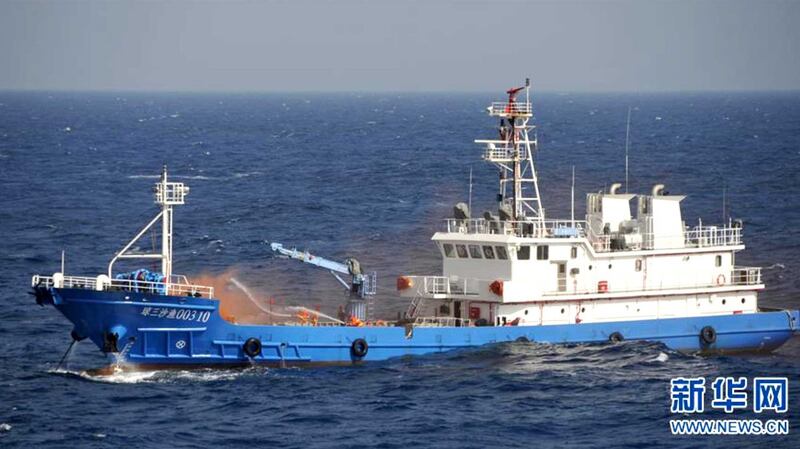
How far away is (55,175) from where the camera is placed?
10812cm

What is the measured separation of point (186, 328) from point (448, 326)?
8.09 m

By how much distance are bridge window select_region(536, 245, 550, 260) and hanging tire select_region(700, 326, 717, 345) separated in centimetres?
569

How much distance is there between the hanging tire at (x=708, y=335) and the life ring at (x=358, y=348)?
1095cm

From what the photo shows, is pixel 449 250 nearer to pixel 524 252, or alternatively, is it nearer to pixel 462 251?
pixel 462 251

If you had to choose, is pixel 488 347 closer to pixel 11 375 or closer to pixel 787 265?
pixel 11 375

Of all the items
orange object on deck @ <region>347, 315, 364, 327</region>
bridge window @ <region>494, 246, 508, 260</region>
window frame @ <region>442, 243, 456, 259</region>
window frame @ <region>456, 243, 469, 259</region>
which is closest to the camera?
orange object on deck @ <region>347, 315, 364, 327</region>

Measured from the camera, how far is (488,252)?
154 ft

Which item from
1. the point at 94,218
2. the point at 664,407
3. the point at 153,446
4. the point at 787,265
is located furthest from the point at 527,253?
the point at 94,218

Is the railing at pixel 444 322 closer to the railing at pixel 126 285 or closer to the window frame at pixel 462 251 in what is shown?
the window frame at pixel 462 251

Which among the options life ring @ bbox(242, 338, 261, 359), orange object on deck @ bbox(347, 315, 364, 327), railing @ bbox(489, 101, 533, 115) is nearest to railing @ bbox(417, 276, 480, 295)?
orange object on deck @ bbox(347, 315, 364, 327)

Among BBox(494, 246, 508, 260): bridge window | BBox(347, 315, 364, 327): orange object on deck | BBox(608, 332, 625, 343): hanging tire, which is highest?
BBox(494, 246, 508, 260): bridge window

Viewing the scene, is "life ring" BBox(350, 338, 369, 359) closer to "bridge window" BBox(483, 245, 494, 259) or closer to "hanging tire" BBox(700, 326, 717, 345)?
"bridge window" BBox(483, 245, 494, 259)

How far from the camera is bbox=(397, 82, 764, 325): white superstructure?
46.7 metres

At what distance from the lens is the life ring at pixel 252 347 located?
144ft
